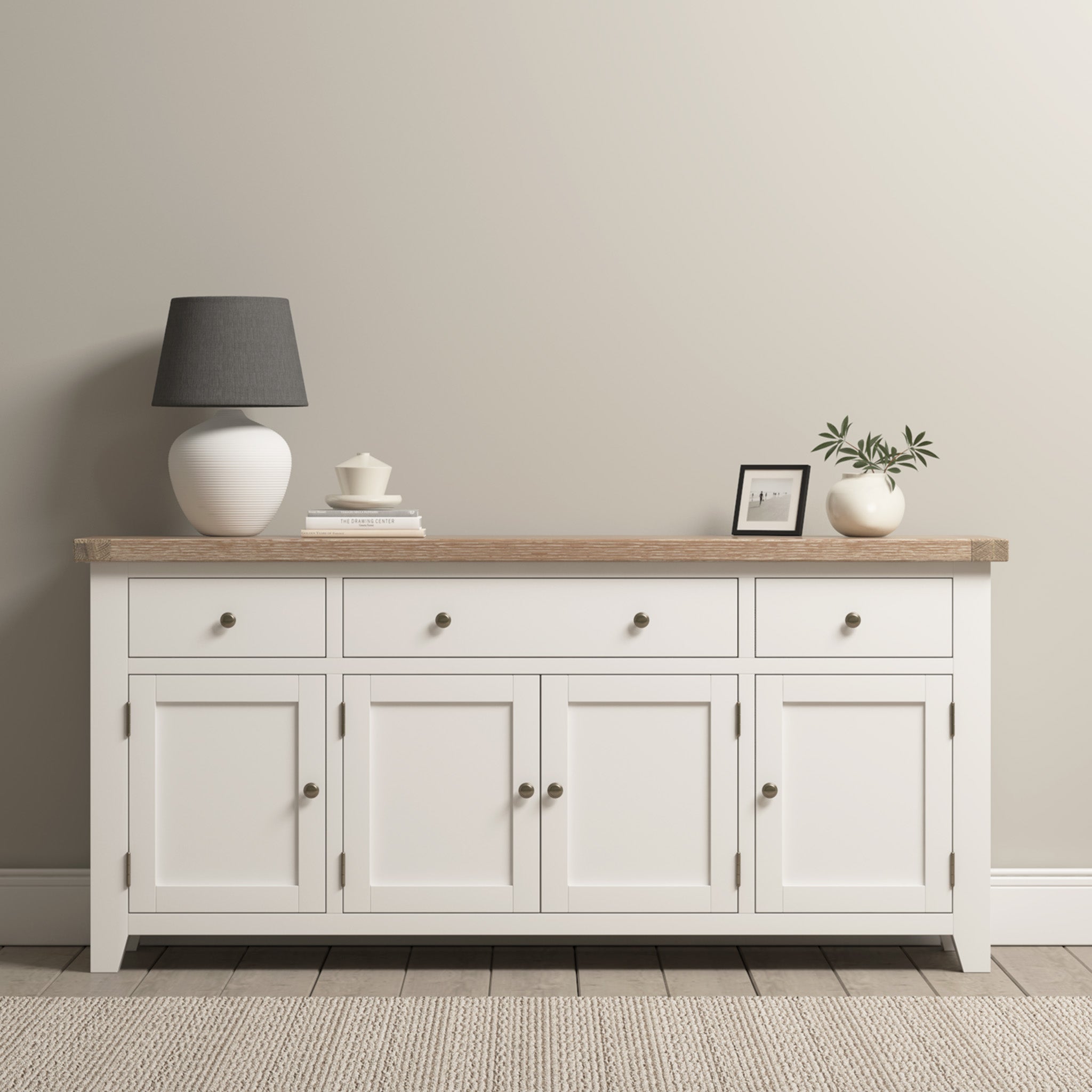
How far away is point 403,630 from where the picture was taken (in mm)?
2107

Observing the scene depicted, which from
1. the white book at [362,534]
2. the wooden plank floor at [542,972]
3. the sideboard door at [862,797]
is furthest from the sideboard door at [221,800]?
the sideboard door at [862,797]

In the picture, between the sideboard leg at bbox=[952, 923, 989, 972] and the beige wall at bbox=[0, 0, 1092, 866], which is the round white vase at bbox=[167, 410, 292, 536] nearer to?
the beige wall at bbox=[0, 0, 1092, 866]

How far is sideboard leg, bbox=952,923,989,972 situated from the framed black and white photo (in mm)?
867

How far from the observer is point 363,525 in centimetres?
218

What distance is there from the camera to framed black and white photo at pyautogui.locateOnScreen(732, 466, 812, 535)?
7.50 feet

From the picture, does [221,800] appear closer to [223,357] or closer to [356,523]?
[356,523]

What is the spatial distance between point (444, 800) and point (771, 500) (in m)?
0.94

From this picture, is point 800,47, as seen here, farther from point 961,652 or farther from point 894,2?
point 961,652

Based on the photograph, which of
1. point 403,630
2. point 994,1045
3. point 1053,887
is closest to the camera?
point 994,1045

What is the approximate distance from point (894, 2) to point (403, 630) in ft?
5.90

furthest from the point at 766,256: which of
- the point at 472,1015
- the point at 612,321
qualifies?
the point at 472,1015

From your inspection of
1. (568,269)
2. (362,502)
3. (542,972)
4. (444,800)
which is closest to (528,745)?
(444,800)

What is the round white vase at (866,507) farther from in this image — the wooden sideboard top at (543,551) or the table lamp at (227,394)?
the table lamp at (227,394)

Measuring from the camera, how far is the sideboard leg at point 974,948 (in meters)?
2.12
